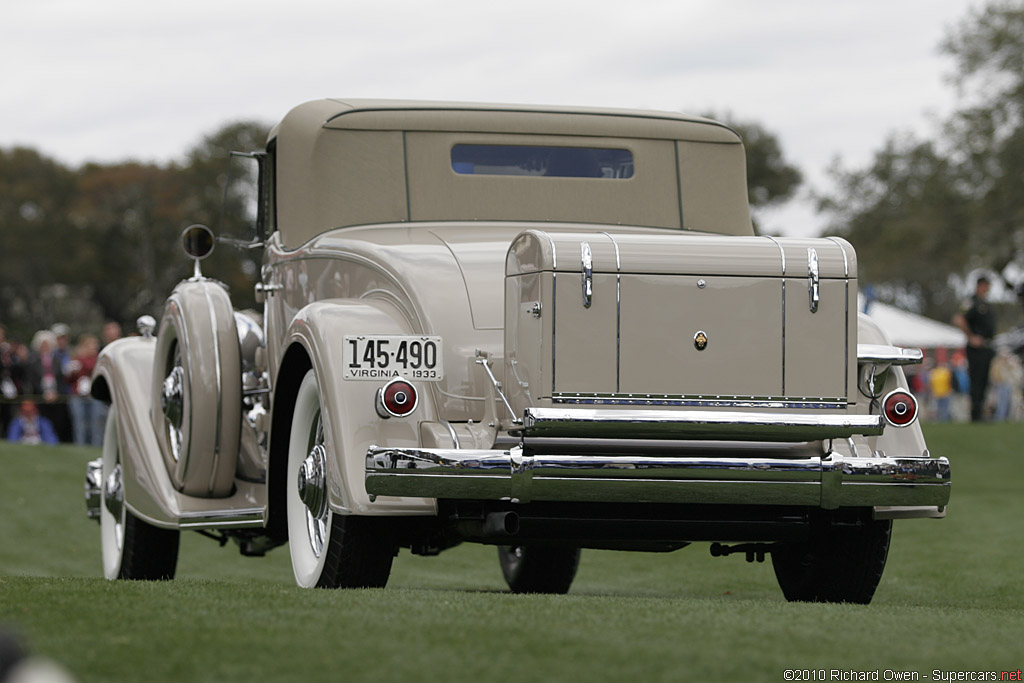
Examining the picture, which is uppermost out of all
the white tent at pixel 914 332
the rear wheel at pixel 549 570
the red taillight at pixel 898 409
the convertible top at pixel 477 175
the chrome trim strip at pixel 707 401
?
the convertible top at pixel 477 175

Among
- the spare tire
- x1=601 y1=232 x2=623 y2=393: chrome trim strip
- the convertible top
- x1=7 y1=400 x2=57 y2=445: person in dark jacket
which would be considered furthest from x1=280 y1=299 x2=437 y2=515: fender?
x1=7 y1=400 x2=57 y2=445: person in dark jacket

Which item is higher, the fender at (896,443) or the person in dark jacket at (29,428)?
the fender at (896,443)

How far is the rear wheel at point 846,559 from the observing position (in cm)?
685

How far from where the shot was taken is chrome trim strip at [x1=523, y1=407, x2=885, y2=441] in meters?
5.75

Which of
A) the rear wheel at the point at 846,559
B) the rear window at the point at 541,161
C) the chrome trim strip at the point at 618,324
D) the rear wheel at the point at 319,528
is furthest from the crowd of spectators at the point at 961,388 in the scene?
the chrome trim strip at the point at 618,324

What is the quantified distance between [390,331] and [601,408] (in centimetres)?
102

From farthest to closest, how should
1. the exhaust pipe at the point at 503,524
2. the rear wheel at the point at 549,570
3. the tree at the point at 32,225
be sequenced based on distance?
1. the tree at the point at 32,225
2. the rear wheel at the point at 549,570
3. the exhaust pipe at the point at 503,524

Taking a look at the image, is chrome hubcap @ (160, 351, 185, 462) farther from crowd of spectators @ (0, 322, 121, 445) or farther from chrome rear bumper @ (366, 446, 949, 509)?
crowd of spectators @ (0, 322, 121, 445)

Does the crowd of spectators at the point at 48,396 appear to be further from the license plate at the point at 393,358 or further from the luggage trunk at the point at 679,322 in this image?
the luggage trunk at the point at 679,322

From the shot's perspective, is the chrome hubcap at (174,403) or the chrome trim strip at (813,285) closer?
the chrome trim strip at (813,285)

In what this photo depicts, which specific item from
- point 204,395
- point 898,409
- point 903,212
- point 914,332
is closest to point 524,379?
point 898,409

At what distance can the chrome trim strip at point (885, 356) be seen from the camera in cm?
641

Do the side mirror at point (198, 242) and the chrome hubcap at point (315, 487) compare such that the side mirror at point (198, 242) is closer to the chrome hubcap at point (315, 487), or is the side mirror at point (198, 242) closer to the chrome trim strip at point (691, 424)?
the chrome hubcap at point (315, 487)

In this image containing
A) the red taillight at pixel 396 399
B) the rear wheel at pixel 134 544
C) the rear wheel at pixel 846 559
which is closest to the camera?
the red taillight at pixel 396 399
